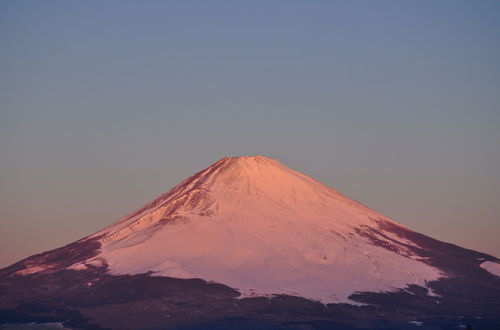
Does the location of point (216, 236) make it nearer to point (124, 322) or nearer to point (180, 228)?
point (180, 228)

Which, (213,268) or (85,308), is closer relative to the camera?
(85,308)

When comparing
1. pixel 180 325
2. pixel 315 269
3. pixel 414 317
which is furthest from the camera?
pixel 315 269

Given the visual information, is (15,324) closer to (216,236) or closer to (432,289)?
(216,236)

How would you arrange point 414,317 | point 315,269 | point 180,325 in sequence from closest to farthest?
1. point 180,325
2. point 414,317
3. point 315,269

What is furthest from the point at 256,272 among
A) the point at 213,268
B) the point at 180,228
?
the point at 180,228

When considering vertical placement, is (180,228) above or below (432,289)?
above

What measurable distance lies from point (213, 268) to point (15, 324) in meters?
37.7

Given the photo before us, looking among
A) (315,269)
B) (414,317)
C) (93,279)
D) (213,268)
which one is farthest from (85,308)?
(414,317)

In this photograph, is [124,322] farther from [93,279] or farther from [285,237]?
[285,237]

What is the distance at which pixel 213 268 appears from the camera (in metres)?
186

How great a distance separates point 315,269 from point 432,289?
23.4m

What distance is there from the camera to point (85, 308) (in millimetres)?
175000

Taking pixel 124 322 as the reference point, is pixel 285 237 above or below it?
above

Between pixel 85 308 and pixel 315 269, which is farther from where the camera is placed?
pixel 315 269
